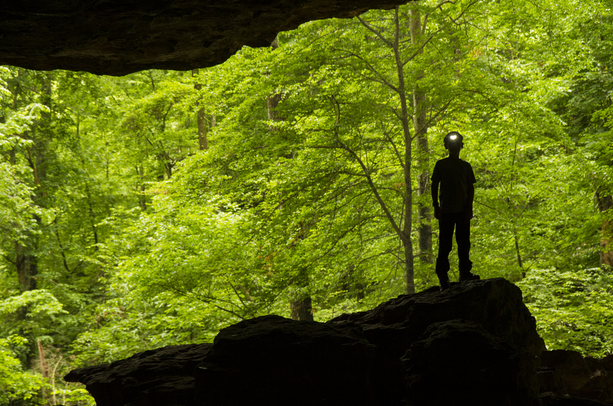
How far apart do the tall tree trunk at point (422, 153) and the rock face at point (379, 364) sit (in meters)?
4.47

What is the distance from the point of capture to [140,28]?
4734 mm

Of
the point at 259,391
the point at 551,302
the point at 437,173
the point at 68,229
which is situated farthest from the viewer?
the point at 68,229

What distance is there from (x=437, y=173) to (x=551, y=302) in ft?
17.0

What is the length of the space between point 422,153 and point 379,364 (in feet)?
19.1

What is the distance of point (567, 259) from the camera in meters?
11.9

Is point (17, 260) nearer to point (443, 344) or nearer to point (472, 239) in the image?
point (472, 239)

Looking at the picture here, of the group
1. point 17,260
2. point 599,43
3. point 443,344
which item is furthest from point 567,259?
point 17,260

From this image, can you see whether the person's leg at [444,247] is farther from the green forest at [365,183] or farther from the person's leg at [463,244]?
the green forest at [365,183]

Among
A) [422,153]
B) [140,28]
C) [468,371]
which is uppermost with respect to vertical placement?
[140,28]

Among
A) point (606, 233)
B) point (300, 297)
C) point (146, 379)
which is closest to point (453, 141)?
point (146, 379)

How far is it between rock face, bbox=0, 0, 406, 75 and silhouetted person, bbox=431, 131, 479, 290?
6.31 feet

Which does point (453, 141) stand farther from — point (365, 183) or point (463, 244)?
point (365, 183)

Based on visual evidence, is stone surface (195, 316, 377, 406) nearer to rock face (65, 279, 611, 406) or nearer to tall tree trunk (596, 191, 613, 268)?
rock face (65, 279, 611, 406)

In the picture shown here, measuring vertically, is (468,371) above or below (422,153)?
below
